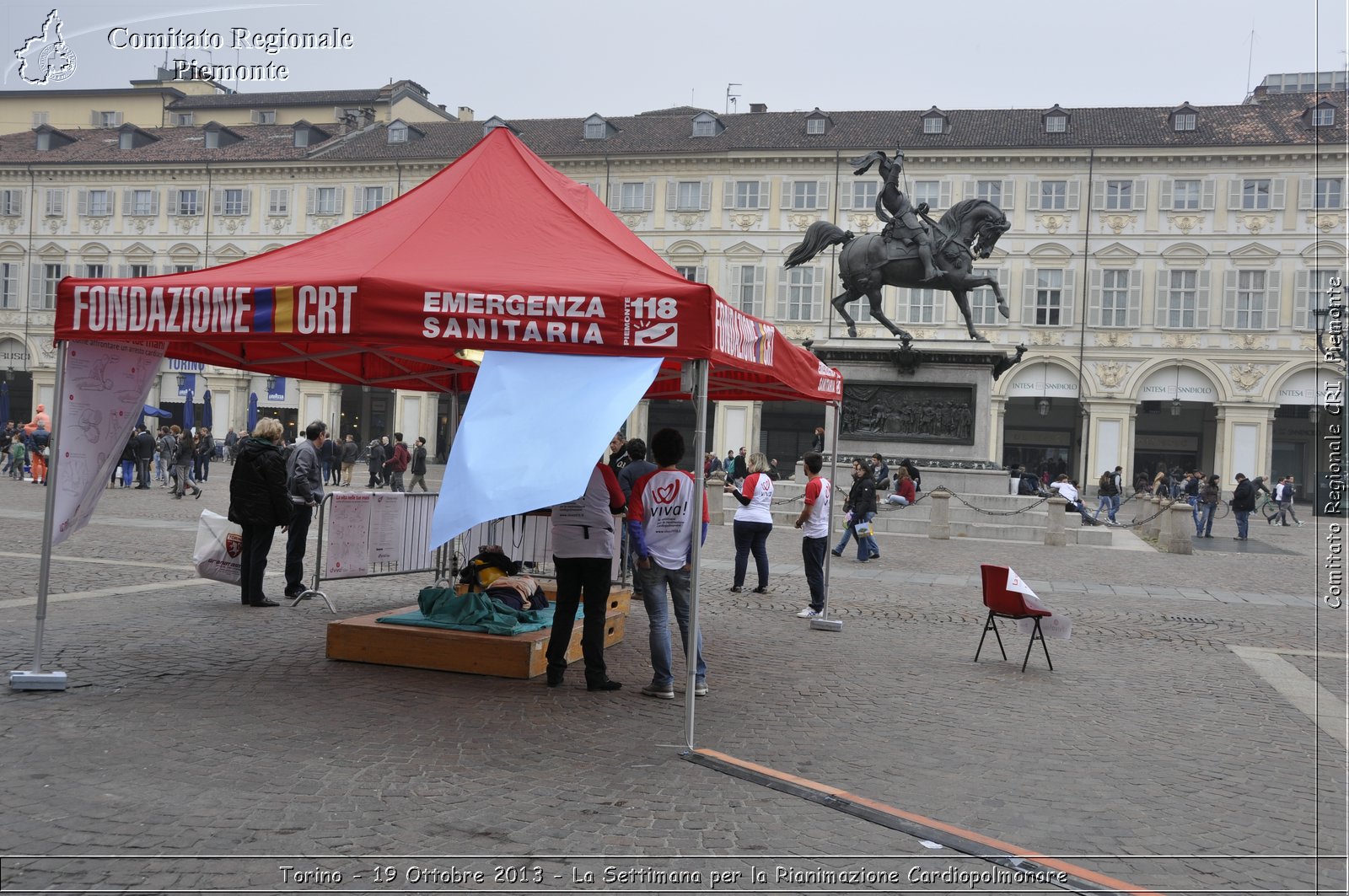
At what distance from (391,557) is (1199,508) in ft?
80.1

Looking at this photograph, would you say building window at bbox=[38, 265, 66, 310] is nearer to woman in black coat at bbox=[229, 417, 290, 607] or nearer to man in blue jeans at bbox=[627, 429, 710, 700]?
woman in black coat at bbox=[229, 417, 290, 607]

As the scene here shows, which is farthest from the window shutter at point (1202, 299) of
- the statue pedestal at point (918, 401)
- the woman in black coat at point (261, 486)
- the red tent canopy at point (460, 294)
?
the woman in black coat at point (261, 486)

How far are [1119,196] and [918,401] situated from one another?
28661mm

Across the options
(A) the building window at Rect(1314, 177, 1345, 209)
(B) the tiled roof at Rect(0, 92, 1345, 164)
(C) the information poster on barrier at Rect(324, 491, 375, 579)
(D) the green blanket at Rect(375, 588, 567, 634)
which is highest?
(B) the tiled roof at Rect(0, 92, 1345, 164)

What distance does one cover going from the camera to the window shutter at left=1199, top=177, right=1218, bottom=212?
47.2 meters

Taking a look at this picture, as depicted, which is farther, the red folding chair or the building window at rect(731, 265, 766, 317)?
the building window at rect(731, 265, 766, 317)

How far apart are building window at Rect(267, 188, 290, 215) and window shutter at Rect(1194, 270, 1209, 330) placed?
130 feet

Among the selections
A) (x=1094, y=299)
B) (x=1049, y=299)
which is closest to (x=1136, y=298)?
(x=1094, y=299)

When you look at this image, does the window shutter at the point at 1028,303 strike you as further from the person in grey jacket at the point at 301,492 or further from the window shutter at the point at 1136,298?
the person in grey jacket at the point at 301,492

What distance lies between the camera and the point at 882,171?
74.2ft

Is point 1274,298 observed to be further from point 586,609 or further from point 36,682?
point 36,682

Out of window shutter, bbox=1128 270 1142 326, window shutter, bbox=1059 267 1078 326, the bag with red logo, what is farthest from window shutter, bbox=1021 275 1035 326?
the bag with red logo

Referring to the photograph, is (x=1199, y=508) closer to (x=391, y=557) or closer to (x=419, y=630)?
(x=391, y=557)

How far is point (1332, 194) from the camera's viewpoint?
45.8 m
